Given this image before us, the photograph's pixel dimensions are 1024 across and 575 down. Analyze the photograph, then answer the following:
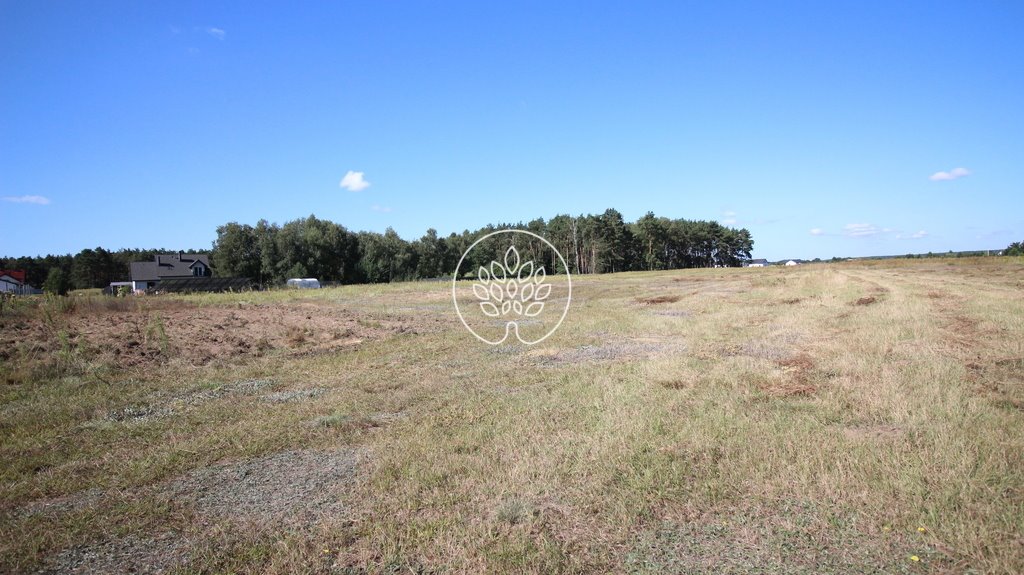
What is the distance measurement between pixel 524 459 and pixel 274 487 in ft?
9.00

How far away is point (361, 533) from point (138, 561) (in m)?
1.73

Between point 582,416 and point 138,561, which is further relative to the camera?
point 582,416

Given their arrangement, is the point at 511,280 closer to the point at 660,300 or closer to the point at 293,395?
the point at 293,395

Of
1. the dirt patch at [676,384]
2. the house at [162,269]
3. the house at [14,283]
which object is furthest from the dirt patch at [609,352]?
the house at [162,269]

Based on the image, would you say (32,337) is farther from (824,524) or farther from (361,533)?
(824,524)

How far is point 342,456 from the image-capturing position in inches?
245

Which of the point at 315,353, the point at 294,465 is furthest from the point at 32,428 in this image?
the point at 315,353

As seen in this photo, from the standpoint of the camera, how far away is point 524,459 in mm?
5852

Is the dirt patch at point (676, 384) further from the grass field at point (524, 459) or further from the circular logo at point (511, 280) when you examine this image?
the circular logo at point (511, 280)

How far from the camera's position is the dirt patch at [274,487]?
15.7 ft

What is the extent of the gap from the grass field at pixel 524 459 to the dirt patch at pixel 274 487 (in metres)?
0.03

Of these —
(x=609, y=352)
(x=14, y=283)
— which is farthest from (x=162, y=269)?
(x=609, y=352)

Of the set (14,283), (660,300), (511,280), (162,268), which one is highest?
(162,268)

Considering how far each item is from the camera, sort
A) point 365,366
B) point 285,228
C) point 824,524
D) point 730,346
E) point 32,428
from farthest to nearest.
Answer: point 285,228 < point 730,346 < point 365,366 < point 32,428 < point 824,524
